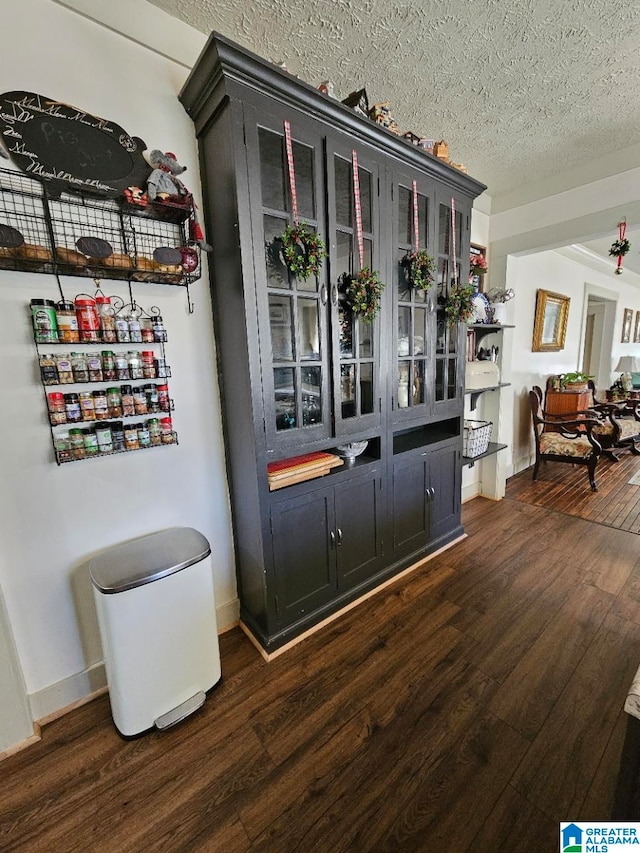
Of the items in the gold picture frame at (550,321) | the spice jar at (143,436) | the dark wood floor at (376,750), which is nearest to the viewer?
the dark wood floor at (376,750)

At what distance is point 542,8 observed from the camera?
144cm

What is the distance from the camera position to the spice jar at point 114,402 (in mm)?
1404

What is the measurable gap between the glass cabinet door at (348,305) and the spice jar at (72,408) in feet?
3.55

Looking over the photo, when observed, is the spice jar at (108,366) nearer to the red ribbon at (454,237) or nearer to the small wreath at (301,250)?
the small wreath at (301,250)

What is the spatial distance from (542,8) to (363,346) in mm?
1532

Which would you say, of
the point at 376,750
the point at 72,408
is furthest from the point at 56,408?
the point at 376,750

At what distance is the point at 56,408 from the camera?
1.29 meters

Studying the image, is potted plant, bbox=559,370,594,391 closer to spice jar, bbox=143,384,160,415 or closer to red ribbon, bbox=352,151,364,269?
red ribbon, bbox=352,151,364,269

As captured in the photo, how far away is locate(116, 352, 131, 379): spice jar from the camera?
1405mm

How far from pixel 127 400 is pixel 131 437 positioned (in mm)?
155

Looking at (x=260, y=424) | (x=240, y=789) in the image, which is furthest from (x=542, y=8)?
(x=240, y=789)

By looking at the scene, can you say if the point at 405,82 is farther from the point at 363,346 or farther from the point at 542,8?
the point at 363,346

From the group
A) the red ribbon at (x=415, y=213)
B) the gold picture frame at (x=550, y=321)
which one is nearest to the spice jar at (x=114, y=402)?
the red ribbon at (x=415, y=213)

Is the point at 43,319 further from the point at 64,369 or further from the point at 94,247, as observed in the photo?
the point at 94,247
